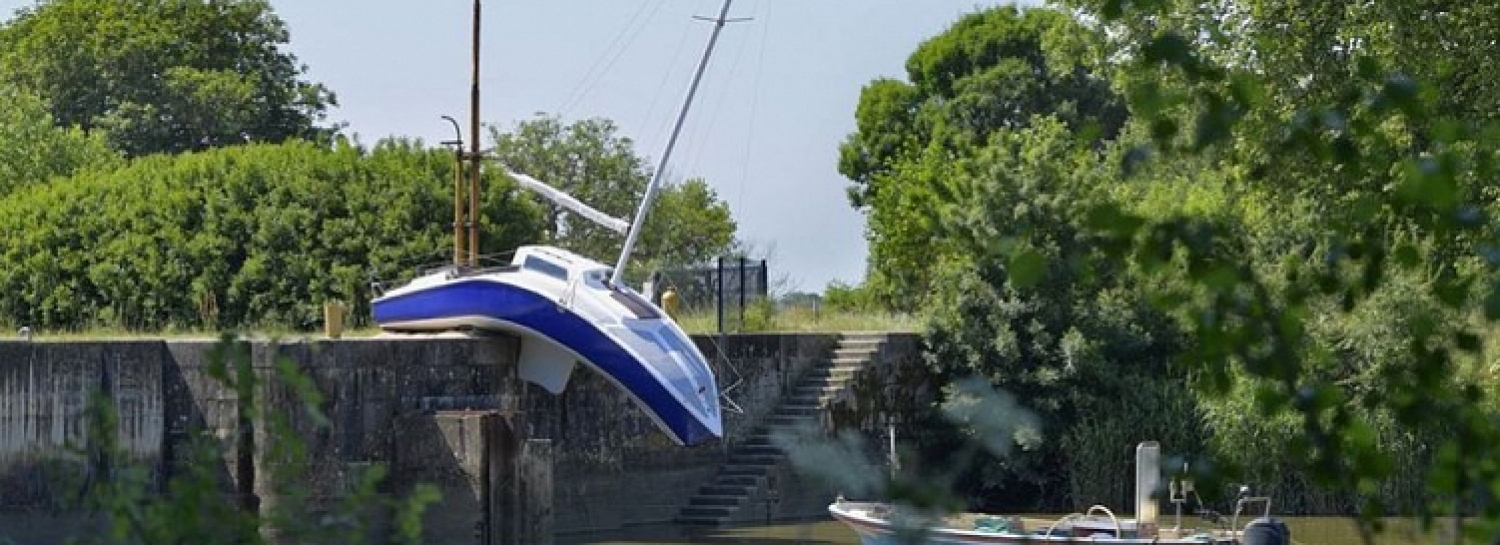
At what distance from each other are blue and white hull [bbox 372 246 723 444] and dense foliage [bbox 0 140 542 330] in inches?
262

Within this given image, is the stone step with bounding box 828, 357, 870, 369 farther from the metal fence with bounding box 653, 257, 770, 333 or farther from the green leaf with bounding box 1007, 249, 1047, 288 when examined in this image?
the green leaf with bounding box 1007, 249, 1047, 288

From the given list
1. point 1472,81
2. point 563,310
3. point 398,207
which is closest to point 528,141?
point 398,207

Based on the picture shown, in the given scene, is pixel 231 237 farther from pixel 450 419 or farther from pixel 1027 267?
pixel 1027 267

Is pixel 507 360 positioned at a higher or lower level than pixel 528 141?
lower

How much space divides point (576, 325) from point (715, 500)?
3967 mm

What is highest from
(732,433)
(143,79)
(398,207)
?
(143,79)

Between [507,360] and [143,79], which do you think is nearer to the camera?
[507,360]

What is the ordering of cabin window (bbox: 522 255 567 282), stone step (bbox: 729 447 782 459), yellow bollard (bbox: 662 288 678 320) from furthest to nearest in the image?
1. yellow bollard (bbox: 662 288 678 320)
2. stone step (bbox: 729 447 782 459)
3. cabin window (bbox: 522 255 567 282)

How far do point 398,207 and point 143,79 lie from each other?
22379 mm

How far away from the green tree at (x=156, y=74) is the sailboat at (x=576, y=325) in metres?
29.3

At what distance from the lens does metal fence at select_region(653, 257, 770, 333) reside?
1471 inches

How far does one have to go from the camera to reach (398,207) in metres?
40.3

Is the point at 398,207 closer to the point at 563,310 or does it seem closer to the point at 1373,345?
the point at 563,310

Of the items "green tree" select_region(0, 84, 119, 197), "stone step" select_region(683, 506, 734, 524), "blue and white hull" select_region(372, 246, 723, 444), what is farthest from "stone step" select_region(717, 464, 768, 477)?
"green tree" select_region(0, 84, 119, 197)
